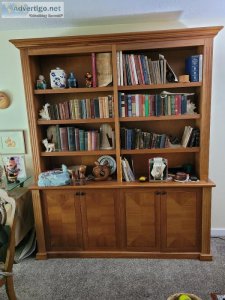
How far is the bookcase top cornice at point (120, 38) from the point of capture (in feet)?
6.25

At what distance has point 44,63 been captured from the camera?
237 centimetres

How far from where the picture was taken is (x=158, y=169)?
2.16 m

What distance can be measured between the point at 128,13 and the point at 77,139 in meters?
1.24

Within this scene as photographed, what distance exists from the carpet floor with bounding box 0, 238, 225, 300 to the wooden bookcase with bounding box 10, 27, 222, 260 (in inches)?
3.7

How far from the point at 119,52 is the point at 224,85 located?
1.13m

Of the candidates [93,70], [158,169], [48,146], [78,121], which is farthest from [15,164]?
[158,169]

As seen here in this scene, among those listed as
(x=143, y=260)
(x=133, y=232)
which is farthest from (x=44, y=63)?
(x=143, y=260)

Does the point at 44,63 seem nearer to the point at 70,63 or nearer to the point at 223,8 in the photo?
the point at 70,63

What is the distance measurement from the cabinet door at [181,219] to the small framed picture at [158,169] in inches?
5.9

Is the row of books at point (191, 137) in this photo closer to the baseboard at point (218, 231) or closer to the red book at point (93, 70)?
the red book at point (93, 70)

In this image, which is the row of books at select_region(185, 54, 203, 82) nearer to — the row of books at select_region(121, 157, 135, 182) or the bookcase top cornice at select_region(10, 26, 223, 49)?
the bookcase top cornice at select_region(10, 26, 223, 49)

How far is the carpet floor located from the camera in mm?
1825

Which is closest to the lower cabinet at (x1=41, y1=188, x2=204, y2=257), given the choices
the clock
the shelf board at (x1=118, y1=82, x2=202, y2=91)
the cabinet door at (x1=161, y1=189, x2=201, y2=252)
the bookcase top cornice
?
the cabinet door at (x1=161, y1=189, x2=201, y2=252)

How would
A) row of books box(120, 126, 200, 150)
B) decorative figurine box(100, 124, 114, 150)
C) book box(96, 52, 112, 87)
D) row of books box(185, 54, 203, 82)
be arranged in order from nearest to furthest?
1. row of books box(185, 54, 203, 82)
2. book box(96, 52, 112, 87)
3. row of books box(120, 126, 200, 150)
4. decorative figurine box(100, 124, 114, 150)
